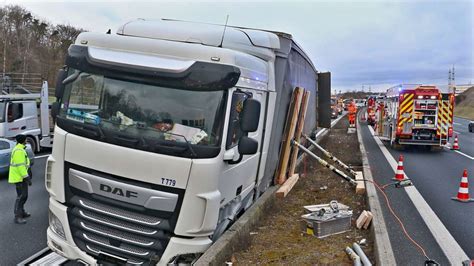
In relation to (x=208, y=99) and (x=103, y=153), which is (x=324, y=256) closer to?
(x=208, y=99)

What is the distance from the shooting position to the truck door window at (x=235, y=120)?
181 inches

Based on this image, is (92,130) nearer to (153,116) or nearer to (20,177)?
(153,116)

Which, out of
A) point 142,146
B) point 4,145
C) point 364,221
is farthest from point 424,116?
point 142,146

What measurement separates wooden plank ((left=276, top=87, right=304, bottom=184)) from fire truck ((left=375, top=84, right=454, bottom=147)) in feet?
35.8

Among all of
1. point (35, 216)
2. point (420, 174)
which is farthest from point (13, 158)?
point (420, 174)

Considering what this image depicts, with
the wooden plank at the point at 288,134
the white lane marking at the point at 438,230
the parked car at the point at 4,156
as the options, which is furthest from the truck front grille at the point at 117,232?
the parked car at the point at 4,156

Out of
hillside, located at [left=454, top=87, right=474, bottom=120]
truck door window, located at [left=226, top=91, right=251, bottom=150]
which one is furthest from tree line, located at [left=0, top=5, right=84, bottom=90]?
hillside, located at [left=454, top=87, right=474, bottom=120]

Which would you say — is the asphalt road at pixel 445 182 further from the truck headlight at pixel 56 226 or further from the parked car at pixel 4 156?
the parked car at pixel 4 156

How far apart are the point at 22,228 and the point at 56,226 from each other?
273 centimetres

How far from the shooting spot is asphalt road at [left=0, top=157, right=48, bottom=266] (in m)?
5.76

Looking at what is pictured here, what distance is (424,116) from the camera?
1806 centimetres

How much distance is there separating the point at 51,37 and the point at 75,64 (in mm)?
58284

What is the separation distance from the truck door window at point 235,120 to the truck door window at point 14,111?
40.2 ft

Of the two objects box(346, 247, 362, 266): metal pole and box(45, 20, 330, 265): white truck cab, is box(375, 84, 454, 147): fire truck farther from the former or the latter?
box(45, 20, 330, 265): white truck cab
